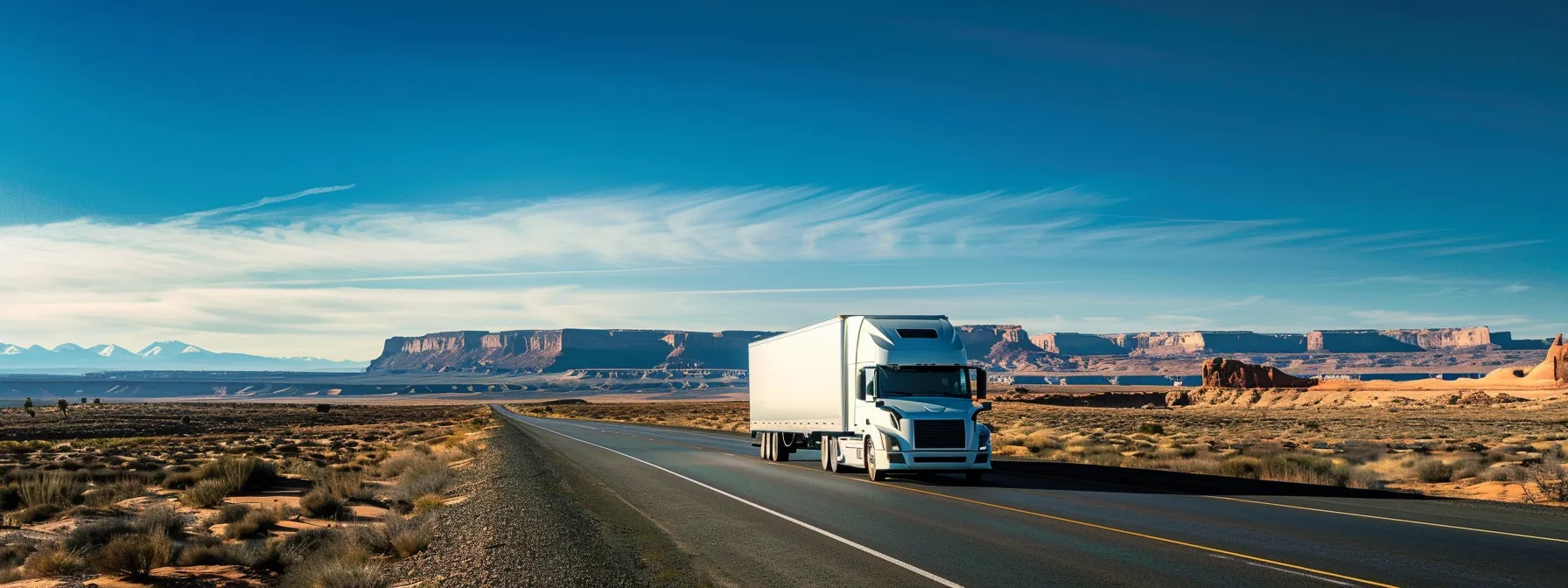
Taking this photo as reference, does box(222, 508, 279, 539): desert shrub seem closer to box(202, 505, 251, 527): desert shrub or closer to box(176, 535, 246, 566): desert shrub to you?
box(202, 505, 251, 527): desert shrub

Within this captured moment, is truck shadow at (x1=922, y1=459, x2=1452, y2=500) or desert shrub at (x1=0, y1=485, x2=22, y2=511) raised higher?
desert shrub at (x1=0, y1=485, x2=22, y2=511)

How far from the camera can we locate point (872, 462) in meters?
21.5

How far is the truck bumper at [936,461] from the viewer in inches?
803

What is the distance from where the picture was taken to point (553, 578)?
34.1ft

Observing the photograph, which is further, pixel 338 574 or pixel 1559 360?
pixel 1559 360

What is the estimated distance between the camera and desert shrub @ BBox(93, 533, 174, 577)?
1235 cm

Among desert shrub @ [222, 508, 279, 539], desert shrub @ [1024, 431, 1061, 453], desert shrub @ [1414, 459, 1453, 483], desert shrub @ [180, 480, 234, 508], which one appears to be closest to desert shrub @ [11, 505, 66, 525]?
desert shrub @ [180, 480, 234, 508]

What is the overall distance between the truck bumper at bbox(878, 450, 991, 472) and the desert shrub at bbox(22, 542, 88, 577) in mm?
13661

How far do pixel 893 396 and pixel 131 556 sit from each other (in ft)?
44.7

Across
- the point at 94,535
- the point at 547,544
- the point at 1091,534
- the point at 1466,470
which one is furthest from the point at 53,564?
the point at 1466,470


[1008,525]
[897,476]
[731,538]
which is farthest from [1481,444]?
[731,538]

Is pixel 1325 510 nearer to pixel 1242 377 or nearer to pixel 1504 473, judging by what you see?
pixel 1504 473

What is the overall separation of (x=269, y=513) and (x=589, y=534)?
713 centimetres

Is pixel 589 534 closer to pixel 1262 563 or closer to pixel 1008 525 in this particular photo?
pixel 1008 525
